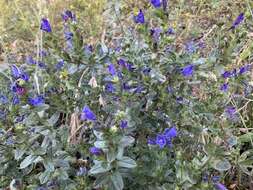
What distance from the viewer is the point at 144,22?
156 cm

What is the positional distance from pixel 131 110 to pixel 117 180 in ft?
0.77

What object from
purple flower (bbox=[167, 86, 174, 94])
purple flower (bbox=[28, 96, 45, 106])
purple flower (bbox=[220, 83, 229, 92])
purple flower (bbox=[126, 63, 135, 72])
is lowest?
purple flower (bbox=[220, 83, 229, 92])

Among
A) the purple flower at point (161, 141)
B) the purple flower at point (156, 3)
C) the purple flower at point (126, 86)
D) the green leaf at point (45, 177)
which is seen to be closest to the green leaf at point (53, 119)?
the green leaf at point (45, 177)

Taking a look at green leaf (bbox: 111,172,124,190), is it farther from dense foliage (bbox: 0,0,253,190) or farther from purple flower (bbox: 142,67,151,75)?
purple flower (bbox: 142,67,151,75)

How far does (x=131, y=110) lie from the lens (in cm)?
158

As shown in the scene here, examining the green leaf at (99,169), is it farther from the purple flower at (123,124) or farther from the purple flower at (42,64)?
the purple flower at (42,64)

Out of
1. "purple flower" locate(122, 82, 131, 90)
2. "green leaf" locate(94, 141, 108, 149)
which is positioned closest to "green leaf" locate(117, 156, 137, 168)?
"green leaf" locate(94, 141, 108, 149)

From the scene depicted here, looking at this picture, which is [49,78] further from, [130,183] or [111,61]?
[130,183]

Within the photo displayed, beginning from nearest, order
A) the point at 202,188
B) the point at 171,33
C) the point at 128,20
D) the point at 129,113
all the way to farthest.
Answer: the point at 202,188, the point at 129,113, the point at 171,33, the point at 128,20

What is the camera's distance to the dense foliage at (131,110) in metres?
1.50

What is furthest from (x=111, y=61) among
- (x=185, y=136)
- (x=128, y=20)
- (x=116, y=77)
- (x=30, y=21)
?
(x=30, y=21)

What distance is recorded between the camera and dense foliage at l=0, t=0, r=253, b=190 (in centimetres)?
150

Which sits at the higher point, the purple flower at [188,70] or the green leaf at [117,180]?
the purple flower at [188,70]

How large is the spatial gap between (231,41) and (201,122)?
32 cm
